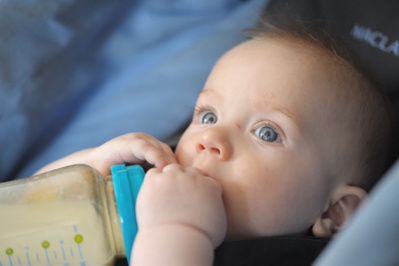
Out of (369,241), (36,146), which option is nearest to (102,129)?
(36,146)

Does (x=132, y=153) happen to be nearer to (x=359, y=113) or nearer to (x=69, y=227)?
(x=69, y=227)

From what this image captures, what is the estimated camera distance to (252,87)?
87 cm

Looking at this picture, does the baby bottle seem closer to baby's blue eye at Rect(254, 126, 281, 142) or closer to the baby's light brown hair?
baby's blue eye at Rect(254, 126, 281, 142)

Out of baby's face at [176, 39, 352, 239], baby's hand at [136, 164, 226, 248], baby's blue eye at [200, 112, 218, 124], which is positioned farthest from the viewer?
baby's blue eye at [200, 112, 218, 124]

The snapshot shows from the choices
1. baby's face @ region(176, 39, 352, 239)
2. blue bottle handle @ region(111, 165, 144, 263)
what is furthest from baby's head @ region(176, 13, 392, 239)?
blue bottle handle @ region(111, 165, 144, 263)

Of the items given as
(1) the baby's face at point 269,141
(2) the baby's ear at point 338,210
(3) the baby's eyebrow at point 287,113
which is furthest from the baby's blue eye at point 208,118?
(2) the baby's ear at point 338,210

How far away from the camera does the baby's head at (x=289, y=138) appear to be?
81 centimetres

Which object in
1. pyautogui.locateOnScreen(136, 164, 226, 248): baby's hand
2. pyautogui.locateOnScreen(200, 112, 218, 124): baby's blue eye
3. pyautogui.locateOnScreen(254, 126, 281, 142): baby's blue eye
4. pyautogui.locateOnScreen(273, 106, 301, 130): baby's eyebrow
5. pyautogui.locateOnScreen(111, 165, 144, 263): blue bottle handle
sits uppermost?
pyautogui.locateOnScreen(273, 106, 301, 130): baby's eyebrow

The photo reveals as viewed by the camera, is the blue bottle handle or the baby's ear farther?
the baby's ear

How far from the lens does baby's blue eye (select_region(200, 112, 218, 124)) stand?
91 cm

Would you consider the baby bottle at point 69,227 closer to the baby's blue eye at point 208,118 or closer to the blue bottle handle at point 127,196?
the blue bottle handle at point 127,196

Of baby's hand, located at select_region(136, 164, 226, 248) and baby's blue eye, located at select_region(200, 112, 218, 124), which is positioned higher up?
baby's blue eye, located at select_region(200, 112, 218, 124)

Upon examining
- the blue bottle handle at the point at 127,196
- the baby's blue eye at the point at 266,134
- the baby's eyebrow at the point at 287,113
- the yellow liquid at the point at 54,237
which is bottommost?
the yellow liquid at the point at 54,237

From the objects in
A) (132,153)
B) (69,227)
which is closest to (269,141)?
(132,153)
